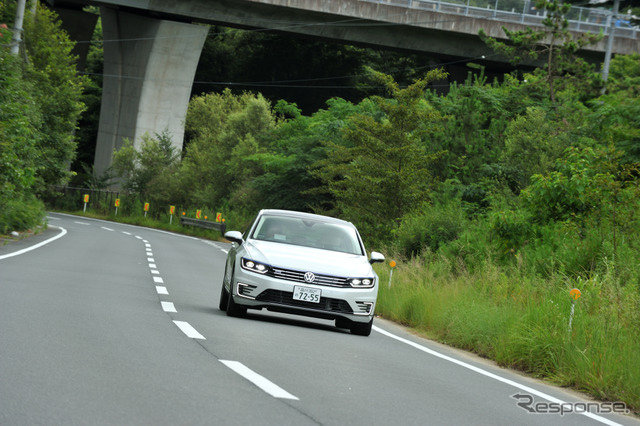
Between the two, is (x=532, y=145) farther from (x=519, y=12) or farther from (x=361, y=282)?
(x=519, y=12)

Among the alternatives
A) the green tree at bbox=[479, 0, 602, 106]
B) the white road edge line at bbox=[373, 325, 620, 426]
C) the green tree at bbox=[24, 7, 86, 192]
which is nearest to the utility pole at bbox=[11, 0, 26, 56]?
the green tree at bbox=[24, 7, 86, 192]

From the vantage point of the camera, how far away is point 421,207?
89.4 ft

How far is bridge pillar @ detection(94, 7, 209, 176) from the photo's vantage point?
5409 cm

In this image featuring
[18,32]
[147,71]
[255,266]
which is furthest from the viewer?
[147,71]

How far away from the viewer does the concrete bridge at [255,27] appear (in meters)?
49.2

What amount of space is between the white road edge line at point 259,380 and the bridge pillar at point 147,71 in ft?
155

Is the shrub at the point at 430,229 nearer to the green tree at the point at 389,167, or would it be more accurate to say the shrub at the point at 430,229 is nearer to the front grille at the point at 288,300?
the green tree at the point at 389,167

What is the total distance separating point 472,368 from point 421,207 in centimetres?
1681

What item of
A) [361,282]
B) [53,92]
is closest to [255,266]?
[361,282]

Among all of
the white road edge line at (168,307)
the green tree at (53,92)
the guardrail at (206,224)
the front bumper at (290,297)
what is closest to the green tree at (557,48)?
the guardrail at (206,224)

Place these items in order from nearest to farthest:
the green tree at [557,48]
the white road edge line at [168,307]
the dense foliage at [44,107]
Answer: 1. the white road edge line at [168,307]
2. the dense foliage at [44,107]
3. the green tree at [557,48]

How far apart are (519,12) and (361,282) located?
37.4m

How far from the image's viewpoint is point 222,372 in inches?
305

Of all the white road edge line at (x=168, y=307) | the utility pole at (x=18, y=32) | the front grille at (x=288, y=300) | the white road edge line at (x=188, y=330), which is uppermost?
the utility pole at (x=18, y=32)
